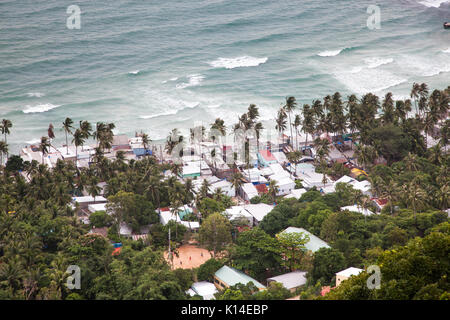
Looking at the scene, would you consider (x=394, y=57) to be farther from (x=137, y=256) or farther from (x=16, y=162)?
(x=137, y=256)

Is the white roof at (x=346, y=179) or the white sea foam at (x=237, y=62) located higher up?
the white sea foam at (x=237, y=62)

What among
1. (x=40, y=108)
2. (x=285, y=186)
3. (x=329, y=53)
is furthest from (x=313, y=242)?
(x=329, y=53)

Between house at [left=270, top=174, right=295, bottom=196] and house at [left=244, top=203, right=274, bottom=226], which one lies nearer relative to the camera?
house at [left=244, top=203, right=274, bottom=226]

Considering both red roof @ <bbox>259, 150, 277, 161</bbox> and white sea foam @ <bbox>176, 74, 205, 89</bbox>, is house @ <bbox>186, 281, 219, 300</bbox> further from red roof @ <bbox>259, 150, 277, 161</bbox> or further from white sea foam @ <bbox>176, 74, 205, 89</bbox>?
white sea foam @ <bbox>176, 74, 205, 89</bbox>

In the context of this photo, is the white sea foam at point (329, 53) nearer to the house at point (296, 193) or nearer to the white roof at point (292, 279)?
the house at point (296, 193)

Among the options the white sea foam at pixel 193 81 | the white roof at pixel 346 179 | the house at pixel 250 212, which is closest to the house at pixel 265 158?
the white roof at pixel 346 179

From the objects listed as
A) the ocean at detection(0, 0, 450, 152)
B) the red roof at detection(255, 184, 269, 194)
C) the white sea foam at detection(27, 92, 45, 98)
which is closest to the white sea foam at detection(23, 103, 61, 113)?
the ocean at detection(0, 0, 450, 152)

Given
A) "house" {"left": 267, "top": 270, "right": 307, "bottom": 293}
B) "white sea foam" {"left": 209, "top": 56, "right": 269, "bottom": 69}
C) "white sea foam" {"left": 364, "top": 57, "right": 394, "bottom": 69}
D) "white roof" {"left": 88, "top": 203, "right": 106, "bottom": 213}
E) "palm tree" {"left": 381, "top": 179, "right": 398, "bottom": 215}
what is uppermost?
"white sea foam" {"left": 209, "top": 56, "right": 269, "bottom": 69}
